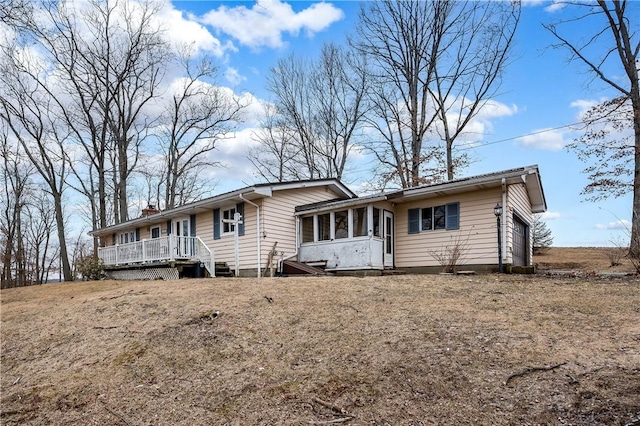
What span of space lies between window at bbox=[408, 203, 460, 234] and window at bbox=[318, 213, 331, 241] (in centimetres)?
297

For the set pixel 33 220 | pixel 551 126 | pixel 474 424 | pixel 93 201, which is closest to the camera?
pixel 474 424

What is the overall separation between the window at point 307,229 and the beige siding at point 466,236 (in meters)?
3.43

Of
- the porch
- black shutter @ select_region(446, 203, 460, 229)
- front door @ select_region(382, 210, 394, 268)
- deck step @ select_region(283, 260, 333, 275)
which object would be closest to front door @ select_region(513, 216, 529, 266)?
black shutter @ select_region(446, 203, 460, 229)

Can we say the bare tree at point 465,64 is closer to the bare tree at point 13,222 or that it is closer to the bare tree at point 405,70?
the bare tree at point 405,70

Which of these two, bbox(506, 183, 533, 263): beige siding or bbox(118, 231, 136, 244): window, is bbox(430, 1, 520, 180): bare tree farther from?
bbox(118, 231, 136, 244): window

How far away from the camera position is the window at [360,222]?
13.3m

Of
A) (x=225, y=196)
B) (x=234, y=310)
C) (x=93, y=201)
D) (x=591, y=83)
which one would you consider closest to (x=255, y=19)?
(x=225, y=196)

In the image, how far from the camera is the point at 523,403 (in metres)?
3.69

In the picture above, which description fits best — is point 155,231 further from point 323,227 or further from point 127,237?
point 323,227

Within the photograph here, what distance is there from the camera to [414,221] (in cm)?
1350

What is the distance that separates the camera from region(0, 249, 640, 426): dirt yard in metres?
3.84

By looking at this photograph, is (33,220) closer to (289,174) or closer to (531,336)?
(289,174)

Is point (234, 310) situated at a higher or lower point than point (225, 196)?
lower

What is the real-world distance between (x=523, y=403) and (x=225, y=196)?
11.8 meters
